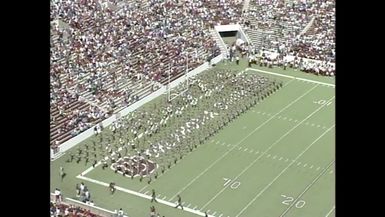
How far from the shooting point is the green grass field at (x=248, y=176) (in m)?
20.6

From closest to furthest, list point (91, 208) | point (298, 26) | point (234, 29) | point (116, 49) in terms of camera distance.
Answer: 1. point (91, 208)
2. point (116, 49)
3. point (234, 29)
4. point (298, 26)

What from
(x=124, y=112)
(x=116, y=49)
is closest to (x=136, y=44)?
(x=116, y=49)

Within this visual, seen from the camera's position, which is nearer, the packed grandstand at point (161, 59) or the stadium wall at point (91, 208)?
the stadium wall at point (91, 208)

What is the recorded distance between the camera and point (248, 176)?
2258 centimetres

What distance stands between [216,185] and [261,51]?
51.4 ft

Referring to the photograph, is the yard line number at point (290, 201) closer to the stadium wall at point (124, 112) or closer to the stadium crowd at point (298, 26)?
the stadium wall at point (124, 112)

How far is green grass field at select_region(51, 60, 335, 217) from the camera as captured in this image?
813 inches

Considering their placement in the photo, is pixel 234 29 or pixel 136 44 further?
pixel 234 29

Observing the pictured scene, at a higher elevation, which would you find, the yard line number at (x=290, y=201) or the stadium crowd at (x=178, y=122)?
the stadium crowd at (x=178, y=122)

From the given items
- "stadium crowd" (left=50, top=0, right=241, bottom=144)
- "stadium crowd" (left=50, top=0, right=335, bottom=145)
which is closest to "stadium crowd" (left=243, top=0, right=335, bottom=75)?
"stadium crowd" (left=50, top=0, right=335, bottom=145)

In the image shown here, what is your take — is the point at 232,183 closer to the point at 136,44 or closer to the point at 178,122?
the point at 178,122

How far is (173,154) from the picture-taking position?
24.0 metres

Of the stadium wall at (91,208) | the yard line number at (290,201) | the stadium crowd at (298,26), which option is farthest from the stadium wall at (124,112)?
the yard line number at (290,201)

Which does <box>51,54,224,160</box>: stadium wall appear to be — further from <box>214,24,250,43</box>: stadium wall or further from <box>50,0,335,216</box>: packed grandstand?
<box>214,24,250,43</box>: stadium wall
